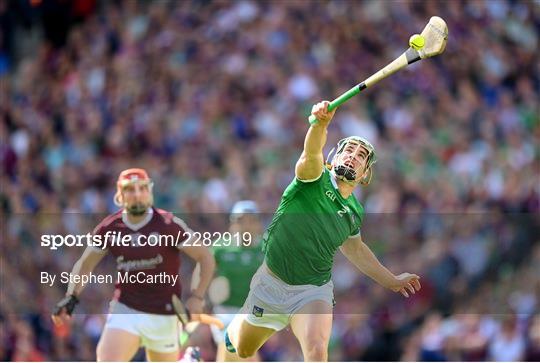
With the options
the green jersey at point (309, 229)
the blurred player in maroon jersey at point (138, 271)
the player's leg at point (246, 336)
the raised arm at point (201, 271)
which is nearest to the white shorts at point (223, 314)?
the blurred player in maroon jersey at point (138, 271)

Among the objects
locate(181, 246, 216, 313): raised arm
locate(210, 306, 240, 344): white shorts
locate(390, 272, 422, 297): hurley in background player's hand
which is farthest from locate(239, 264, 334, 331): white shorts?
locate(210, 306, 240, 344): white shorts

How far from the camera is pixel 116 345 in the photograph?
33.1 feet

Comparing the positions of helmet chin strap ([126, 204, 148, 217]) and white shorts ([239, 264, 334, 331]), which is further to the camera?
helmet chin strap ([126, 204, 148, 217])

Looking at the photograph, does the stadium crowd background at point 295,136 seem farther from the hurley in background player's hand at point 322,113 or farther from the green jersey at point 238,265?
the hurley in background player's hand at point 322,113

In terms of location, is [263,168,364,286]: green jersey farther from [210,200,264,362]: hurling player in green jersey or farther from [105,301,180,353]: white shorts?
[210,200,264,362]: hurling player in green jersey

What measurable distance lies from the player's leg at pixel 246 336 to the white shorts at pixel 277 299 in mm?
Result: 45

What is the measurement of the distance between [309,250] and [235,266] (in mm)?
2108

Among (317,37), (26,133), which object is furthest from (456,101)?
(26,133)

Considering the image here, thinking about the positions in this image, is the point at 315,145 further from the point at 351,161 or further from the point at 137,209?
the point at 137,209

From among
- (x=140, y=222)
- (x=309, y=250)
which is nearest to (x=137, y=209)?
(x=140, y=222)

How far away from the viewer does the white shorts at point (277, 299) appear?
898 centimetres

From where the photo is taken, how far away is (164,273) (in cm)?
1002

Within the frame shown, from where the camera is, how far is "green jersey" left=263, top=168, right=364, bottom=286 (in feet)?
28.9

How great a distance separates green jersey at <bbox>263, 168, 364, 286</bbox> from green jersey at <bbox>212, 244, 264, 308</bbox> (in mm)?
1769
